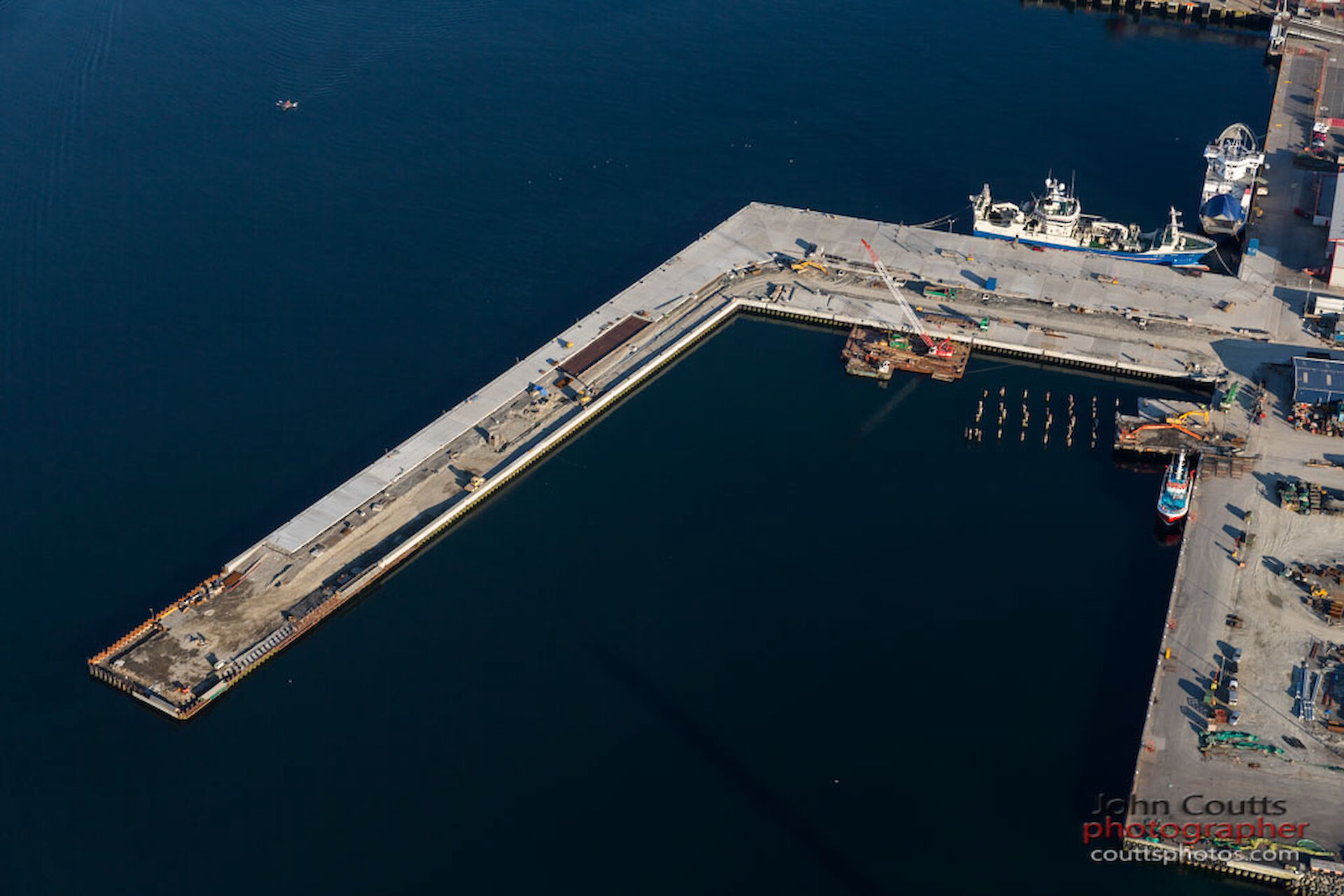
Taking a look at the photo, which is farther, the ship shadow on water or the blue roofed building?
the blue roofed building

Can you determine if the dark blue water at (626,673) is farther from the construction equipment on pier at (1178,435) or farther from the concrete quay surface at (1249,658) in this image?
the construction equipment on pier at (1178,435)

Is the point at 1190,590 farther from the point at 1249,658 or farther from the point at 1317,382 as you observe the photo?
the point at 1317,382

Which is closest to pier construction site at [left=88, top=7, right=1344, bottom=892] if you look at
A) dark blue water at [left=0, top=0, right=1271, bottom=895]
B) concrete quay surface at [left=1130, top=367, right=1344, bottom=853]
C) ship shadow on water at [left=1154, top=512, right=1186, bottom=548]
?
concrete quay surface at [left=1130, top=367, right=1344, bottom=853]

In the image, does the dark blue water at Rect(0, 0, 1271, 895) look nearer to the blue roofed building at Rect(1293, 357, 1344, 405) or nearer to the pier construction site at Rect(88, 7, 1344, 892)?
the pier construction site at Rect(88, 7, 1344, 892)

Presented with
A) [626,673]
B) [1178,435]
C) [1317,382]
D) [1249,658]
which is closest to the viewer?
[1249,658]

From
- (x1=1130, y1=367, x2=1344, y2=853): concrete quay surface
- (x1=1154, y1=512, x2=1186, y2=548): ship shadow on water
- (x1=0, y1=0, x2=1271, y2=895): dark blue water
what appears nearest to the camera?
(x1=1130, y1=367, x2=1344, y2=853): concrete quay surface

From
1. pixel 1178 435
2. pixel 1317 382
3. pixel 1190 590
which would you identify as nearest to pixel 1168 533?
pixel 1190 590

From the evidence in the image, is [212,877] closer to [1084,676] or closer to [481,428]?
[481,428]

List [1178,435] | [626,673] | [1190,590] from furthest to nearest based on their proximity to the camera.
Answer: [1178,435] < [1190,590] < [626,673]

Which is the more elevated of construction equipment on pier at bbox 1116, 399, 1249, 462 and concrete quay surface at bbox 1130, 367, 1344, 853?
construction equipment on pier at bbox 1116, 399, 1249, 462

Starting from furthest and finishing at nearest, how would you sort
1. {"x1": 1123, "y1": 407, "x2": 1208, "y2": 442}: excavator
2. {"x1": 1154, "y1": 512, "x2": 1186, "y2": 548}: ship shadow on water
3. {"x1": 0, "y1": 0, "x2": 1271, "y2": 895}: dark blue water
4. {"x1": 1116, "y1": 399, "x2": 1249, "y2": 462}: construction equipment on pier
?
{"x1": 1123, "y1": 407, "x2": 1208, "y2": 442}: excavator
{"x1": 1116, "y1": 399, "x2": 1249, "y2": 462}: construction equipment on pier
{"x1": 1154, "y1": 512, "x2": 1186, "y2": 548}: ship shadow on water
{"x1": 0, "y1": 0, "x2": 1271, "y2": 895}: dark blue water

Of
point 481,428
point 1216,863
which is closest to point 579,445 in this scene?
point 481,428
